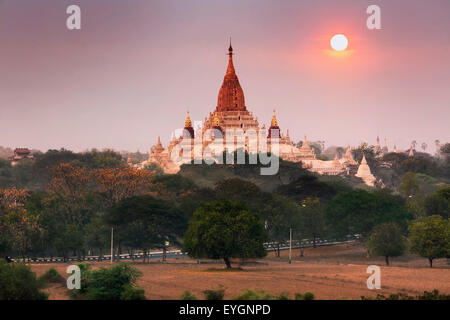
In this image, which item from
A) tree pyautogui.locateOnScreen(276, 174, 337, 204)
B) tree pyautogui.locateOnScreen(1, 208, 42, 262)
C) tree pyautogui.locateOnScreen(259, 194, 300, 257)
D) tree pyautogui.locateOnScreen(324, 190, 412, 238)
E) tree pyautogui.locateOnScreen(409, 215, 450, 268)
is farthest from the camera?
tree pyautogui.locateOnScreen(276, 174, 337, 204)

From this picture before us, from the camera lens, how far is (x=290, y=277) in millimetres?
77750

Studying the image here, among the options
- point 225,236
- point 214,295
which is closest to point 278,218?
point 225,236

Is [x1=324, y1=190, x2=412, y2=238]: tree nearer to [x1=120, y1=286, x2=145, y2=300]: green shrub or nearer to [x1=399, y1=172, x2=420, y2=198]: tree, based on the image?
[x1=120, y1=286, x2=145, y2=300]: green shrub

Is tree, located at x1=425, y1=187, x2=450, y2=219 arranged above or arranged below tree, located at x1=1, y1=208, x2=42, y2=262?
above

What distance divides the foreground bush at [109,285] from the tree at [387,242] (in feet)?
99.4

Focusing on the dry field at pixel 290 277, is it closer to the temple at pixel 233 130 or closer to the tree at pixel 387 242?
the tree at pixel 387 242

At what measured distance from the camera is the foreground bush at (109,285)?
64.0 m

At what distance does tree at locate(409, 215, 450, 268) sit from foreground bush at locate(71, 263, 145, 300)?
1154 inches

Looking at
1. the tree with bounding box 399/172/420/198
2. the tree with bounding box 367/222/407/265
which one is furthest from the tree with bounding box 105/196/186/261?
the tree with bounding box 399/172/420/198

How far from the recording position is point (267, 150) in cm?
18462

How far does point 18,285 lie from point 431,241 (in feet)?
125

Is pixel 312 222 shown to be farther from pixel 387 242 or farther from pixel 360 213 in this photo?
pixel 387 242

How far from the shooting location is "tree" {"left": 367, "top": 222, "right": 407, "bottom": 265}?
91312mm
